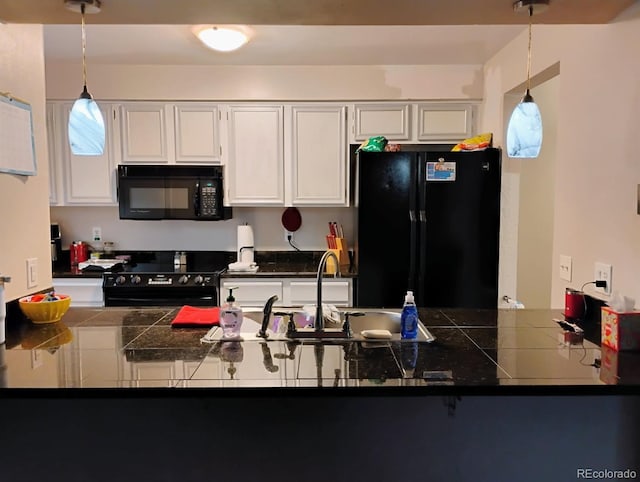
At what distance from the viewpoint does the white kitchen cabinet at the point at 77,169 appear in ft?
11.2

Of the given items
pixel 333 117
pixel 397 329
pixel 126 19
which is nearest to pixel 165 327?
pixel 397 329

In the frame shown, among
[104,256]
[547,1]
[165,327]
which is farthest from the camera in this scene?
[104,256]

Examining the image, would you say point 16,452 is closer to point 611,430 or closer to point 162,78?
point 611,430

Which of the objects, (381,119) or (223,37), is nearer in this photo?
(223,37)

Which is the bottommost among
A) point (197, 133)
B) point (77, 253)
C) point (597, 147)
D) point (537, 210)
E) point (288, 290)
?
point (288, 290)

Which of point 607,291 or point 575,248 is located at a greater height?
point 575,248

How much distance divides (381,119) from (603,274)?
1998 millimetres

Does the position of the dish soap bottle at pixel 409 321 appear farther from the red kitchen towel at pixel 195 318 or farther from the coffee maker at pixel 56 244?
the coffee maker at pixel 56 244

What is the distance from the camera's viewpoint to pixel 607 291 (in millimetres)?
1824

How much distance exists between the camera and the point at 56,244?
12.2ft

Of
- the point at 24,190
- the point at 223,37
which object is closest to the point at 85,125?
the point at 24,190

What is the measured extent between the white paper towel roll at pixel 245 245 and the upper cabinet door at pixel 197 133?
56 centimetres

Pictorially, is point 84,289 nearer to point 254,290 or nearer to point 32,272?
point 254,290

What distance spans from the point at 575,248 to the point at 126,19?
2.14 m
